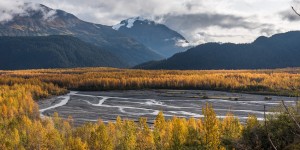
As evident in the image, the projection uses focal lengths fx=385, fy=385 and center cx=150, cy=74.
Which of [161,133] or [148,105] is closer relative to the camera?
[161,133]

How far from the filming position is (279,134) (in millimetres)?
31812

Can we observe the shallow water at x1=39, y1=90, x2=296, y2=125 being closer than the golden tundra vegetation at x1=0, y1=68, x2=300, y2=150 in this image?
No

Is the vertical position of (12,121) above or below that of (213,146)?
below

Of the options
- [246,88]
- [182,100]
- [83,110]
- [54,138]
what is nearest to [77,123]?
[83,110]

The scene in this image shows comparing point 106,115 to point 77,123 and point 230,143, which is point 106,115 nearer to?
point 77,123

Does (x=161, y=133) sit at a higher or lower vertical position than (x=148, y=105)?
higher

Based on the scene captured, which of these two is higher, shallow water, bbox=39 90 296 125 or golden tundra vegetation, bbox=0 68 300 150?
golden tundra vegetation, bbox=0 68 300 150

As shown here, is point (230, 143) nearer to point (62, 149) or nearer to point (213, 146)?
point (213, 146)

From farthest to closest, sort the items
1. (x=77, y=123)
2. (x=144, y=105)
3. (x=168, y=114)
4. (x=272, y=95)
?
(x=272, y=95) → (x=144, y=105) → (x=168, y=114) → (x=77, y=123)

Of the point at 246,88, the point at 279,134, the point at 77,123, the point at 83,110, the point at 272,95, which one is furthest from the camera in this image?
the point at 246,88

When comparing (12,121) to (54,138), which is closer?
(54,138)

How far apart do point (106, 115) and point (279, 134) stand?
94107 mm

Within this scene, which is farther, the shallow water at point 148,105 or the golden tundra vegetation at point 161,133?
the shallow water at point 148,105

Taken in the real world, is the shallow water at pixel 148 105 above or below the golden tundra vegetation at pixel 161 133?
below
